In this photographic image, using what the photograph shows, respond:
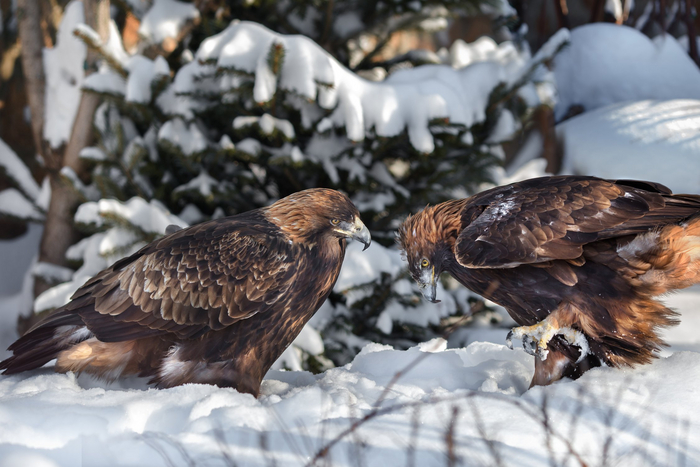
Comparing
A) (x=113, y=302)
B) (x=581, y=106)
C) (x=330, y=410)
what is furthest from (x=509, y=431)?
(x=581, y=106)

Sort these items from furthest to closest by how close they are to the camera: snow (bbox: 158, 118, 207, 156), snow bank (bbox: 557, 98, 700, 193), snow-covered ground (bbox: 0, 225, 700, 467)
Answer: snow bank (bbox: 557, 98, 700, 193) → snow (bbox: 158, 118, 207, 156) → snow-covered ground (bbox: 0, 225, 700, 467)

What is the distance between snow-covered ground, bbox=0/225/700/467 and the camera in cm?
158

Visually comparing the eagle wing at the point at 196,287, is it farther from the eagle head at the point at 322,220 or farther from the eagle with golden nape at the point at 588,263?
the eagle with golden nape at the point at 588,263

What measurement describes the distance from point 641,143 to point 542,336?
13.9 feet

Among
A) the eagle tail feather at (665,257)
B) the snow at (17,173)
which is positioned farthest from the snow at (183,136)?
the eagle tail feather at (665,257)

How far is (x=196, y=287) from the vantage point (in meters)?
2.48

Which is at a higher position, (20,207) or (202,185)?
(202,185)

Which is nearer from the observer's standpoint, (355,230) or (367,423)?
(367,423)

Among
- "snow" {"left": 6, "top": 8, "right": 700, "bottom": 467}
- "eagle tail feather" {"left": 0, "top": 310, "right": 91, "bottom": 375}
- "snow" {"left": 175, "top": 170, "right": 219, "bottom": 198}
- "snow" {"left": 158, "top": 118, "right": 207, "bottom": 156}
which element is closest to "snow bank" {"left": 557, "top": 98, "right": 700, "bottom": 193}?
"snow" {"left": 6, "top": 8, "right": 700, "bottom": 467}

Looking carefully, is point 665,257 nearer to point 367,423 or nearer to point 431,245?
point 431,245

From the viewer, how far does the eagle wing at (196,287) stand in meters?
2.43

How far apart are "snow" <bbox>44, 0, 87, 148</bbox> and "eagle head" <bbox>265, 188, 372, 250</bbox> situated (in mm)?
4045

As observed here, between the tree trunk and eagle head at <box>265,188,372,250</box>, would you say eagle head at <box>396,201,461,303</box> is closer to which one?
eagle head at <box>265,188,372,250</box>

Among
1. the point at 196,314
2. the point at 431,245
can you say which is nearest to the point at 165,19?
the point at 196,314
